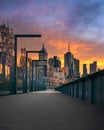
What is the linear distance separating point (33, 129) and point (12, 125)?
120 centimetres

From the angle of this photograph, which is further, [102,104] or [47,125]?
[102,104]

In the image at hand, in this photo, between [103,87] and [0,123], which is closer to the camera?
[0,123]

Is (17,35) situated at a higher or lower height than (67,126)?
higher

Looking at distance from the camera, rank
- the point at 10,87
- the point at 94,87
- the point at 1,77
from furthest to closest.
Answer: the point at 10,87, the point at 1,77, the point at 94,87

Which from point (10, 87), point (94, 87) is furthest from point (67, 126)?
point (10, 87)

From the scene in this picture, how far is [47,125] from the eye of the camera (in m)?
9.70

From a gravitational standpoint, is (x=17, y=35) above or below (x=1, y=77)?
above

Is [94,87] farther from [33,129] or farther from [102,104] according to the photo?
[33,129]

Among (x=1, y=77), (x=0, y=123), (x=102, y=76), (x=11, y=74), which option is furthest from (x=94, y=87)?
(x=11, y=74)

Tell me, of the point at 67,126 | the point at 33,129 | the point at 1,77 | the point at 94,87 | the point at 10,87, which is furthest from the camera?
the point at 10,87

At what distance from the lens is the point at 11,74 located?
5203 centimetres

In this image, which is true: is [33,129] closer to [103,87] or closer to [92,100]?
A: [103,87]

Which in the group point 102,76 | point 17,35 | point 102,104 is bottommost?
point 102,104

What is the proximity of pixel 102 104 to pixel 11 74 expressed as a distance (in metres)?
32.9
